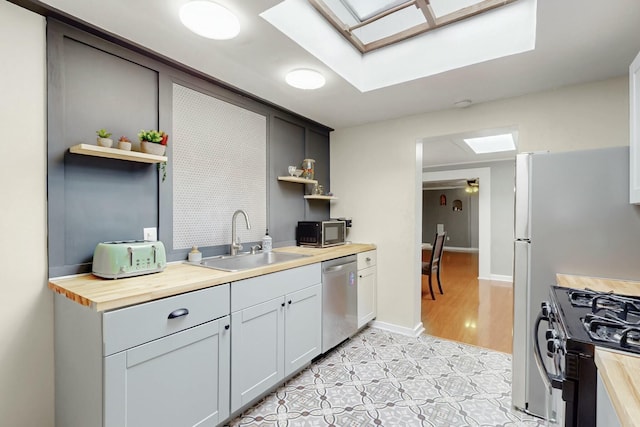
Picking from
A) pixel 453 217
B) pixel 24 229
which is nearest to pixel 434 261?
pixel 24 229

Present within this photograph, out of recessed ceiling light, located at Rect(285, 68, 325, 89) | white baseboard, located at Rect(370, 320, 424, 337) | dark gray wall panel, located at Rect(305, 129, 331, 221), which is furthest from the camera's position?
dark gray wall panel, located at Rect(305, 129, 331, 221)

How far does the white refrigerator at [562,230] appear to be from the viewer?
1.56 metres

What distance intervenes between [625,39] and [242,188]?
2.71 meters

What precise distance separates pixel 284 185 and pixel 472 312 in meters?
2.82

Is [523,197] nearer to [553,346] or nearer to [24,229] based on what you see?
[553,346]

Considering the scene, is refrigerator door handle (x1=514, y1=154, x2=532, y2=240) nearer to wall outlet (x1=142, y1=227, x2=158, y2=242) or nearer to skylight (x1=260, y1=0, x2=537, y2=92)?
skylight (x1=260, y1=0, x2=537, y2=92)

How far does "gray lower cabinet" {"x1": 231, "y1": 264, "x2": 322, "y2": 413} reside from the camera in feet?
5.71

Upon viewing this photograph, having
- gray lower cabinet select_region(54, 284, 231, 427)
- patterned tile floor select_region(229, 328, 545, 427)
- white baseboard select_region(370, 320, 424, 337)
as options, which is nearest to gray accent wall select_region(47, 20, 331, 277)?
gray lower cabinet select_region(54, 284, 231, 427)

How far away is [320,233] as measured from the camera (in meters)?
2.95

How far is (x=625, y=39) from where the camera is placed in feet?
5.55

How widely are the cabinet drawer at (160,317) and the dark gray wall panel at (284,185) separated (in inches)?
51.4

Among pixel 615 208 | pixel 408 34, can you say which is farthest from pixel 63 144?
pixel 615 208

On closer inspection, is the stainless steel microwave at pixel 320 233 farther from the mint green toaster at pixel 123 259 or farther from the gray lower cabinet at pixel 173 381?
the mint green toaster at pixel 123 259

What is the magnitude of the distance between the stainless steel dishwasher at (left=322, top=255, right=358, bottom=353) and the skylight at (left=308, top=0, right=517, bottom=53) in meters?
1.78
